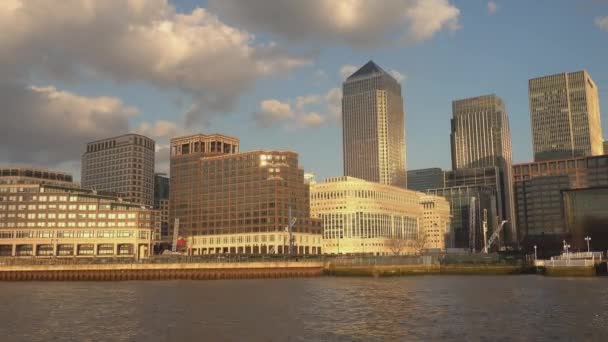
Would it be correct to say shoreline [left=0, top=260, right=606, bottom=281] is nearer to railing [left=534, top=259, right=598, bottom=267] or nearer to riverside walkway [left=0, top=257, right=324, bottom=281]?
riverside walkway [left=0, top=257, right=324, bottom=281]

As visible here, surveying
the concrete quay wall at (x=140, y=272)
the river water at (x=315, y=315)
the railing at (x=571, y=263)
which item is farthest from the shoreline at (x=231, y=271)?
the river water at (x=315, y=315)

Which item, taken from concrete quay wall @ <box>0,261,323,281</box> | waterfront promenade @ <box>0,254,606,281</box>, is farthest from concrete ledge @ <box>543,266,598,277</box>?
concrete quay wall @ <box>0,261,323,281</box>

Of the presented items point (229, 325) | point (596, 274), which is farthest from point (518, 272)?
point (229, 325)

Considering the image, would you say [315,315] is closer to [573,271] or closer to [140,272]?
[573,271]

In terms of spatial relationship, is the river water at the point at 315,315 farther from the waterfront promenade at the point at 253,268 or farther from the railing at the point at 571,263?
the waterfront promenade at the point at 253,268

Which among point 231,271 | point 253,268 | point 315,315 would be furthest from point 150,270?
point 315,315

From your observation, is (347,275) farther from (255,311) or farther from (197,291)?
(255,311)

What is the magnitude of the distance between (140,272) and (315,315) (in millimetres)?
101700

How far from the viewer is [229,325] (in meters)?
67.5

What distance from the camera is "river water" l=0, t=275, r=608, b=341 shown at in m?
60.4

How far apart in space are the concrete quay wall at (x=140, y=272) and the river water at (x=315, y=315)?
51215 millimetres

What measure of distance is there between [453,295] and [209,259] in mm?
98072

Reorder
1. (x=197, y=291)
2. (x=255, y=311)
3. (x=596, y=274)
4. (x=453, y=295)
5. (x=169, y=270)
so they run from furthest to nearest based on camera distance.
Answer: (x=169, y=270) → (x=596, y=274) → (x=197, y=291) → (x=453, y=295) → (x=255, y=311)

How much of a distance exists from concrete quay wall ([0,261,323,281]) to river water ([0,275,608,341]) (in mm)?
51215
